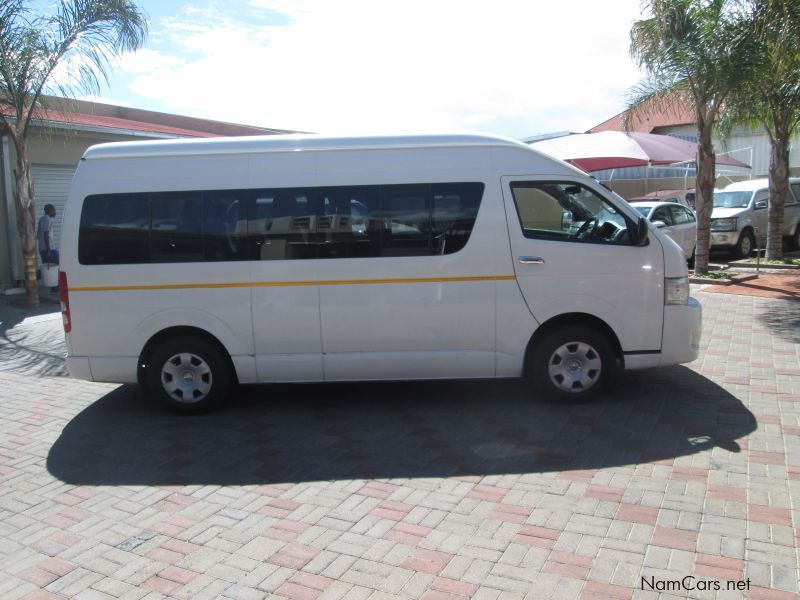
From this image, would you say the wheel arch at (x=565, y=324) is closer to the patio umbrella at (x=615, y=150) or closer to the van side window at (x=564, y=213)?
the van side window at (x=564, y=213)

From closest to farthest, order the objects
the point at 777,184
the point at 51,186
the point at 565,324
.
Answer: the point at 565,324 → the point at 51,186 → the point at 777,184

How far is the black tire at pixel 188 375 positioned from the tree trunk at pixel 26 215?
7145mm

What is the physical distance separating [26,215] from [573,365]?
10.0 metres

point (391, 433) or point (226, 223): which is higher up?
point (226, 223)

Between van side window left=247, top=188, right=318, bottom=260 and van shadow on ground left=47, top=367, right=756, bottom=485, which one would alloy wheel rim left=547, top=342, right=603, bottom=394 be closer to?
van shadow on ground left=47, top=367, right=756, bottom=485

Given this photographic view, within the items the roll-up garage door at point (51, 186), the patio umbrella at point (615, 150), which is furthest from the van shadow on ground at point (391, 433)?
the roll-up garage door at point (51, 186)

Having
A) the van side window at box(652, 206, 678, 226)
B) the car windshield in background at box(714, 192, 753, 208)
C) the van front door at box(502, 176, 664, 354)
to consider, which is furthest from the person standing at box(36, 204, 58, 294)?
the car windshield in background at box(714, 192, 753, 208)

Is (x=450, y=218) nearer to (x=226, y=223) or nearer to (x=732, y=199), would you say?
(x=226, y=223)

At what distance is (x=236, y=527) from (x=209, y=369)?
7.48 feet

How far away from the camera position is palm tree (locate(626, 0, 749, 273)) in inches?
494

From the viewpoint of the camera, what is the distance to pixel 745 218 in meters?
17.2

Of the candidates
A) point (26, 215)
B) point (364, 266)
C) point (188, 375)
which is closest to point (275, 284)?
point (364, 266)

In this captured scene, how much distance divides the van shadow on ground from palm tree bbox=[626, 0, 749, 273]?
776 centimetres

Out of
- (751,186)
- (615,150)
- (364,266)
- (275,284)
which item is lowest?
(275,284)
